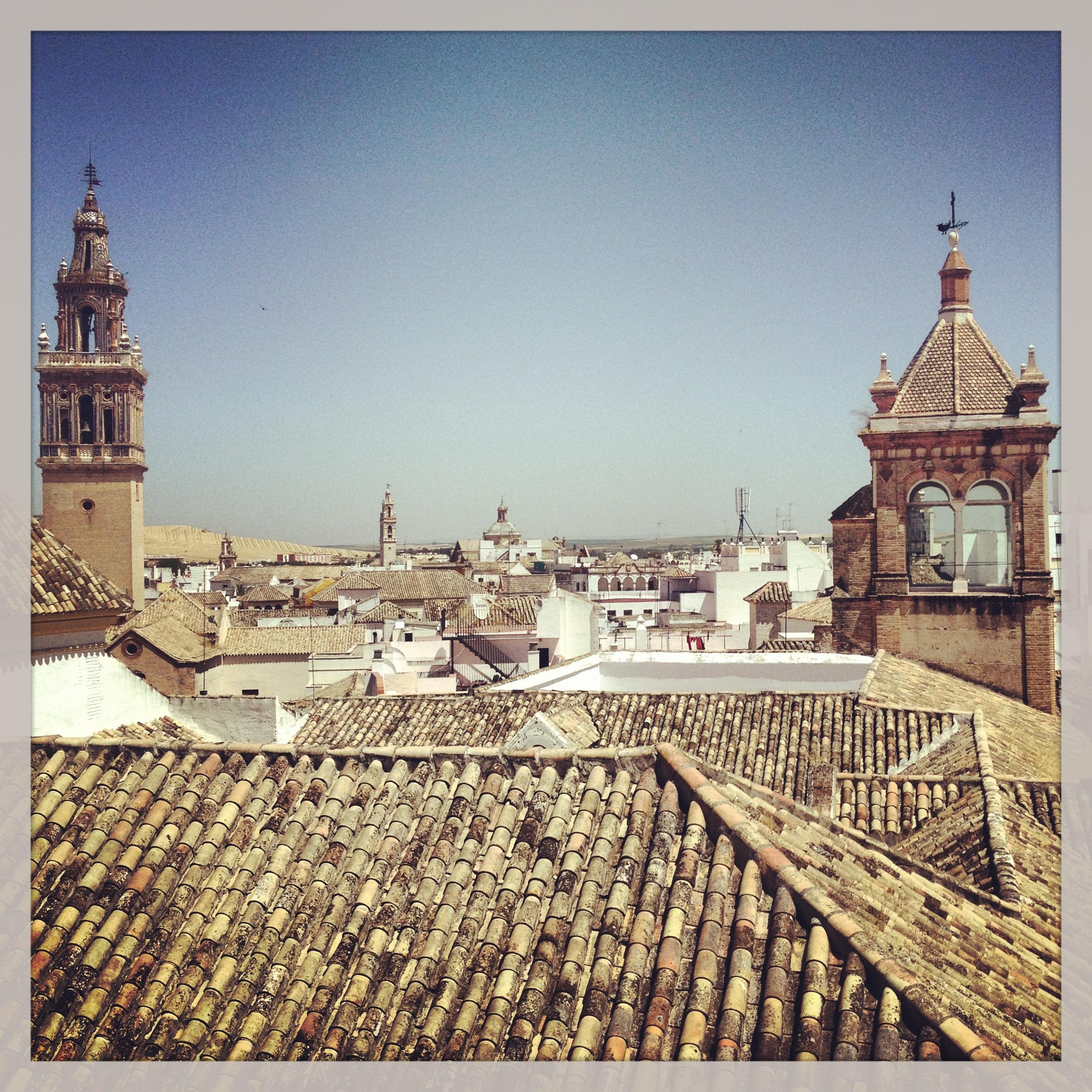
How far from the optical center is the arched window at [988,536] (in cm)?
975

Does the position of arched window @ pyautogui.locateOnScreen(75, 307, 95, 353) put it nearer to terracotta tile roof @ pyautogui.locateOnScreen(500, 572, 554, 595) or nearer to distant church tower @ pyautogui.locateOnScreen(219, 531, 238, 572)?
terracotta tile roof @ pyautogui.locateOnScreen(500, 572, 554, 595)

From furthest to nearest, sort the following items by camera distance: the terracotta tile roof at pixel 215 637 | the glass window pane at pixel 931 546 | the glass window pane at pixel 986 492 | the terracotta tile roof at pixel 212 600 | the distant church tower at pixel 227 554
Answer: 1. the distant church tower at pixel 227 554
2. the terracotta tile roof at pixel 212 600
3. the terracotta tile roof at pixel 215 637
4. the glass window pane at pixel 931 546
5. the glass window pane at pixel 986 492

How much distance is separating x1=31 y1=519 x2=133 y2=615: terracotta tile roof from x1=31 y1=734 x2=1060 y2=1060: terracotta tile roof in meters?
1.71

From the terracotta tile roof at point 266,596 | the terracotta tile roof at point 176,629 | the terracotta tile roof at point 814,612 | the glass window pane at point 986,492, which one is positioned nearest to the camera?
the glass window pane at point 986,492

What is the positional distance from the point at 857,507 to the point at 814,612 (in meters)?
7.18

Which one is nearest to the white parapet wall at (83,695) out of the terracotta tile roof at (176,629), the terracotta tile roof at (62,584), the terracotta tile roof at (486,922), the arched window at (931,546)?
the terracotta tile roof at (62,584)

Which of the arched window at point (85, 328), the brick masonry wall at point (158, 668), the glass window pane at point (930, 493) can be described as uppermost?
the arched window at point (85, 328)

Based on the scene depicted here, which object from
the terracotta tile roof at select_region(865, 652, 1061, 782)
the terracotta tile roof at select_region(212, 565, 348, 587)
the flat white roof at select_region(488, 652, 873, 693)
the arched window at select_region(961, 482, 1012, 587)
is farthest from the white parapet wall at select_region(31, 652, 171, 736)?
the terracotta tile roof at select_region(212, 565, 348, 587)

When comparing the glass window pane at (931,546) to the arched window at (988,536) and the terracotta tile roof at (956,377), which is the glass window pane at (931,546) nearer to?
the arched window at (988,536)

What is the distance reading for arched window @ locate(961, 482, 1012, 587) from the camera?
9.75 m

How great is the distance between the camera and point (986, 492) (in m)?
9.83

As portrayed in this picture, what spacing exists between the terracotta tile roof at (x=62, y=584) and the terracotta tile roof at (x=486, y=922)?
1.71m

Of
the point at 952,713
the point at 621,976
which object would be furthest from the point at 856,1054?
the point at 952,713

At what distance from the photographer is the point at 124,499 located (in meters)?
24.1
